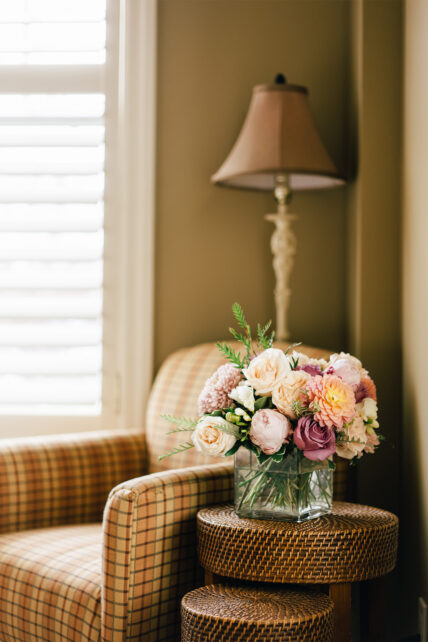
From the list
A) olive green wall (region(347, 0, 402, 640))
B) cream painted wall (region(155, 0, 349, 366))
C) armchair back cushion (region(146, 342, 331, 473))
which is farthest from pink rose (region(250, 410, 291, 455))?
cream painted wall (region(155, 0, 349, 366))

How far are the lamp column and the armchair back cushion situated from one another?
0.50 feet

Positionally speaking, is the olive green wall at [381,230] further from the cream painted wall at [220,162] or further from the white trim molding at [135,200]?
the white trim molding at [135,200]

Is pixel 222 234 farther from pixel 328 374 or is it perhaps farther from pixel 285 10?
pixel 328 374

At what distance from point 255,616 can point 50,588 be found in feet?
1.81

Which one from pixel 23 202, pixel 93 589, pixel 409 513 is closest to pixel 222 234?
pixel 23 202

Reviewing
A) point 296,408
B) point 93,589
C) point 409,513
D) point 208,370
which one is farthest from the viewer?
point 208,370

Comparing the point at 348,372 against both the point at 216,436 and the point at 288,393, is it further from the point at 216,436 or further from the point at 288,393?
the point at 216,436

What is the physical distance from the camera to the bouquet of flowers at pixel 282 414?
1.49m

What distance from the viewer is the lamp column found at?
7.61ft

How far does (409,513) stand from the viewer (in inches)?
82.8

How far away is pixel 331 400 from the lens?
4.83ft

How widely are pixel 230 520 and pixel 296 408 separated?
0.97 feet

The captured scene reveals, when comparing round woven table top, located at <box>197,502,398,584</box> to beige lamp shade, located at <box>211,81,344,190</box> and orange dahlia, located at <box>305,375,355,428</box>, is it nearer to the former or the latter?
orange dahlia, located at <box>305,375,355,428</box>

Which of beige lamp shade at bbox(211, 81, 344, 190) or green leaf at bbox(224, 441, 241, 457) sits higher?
beige lamp shade at bbox(211, 81, 344, 190)
